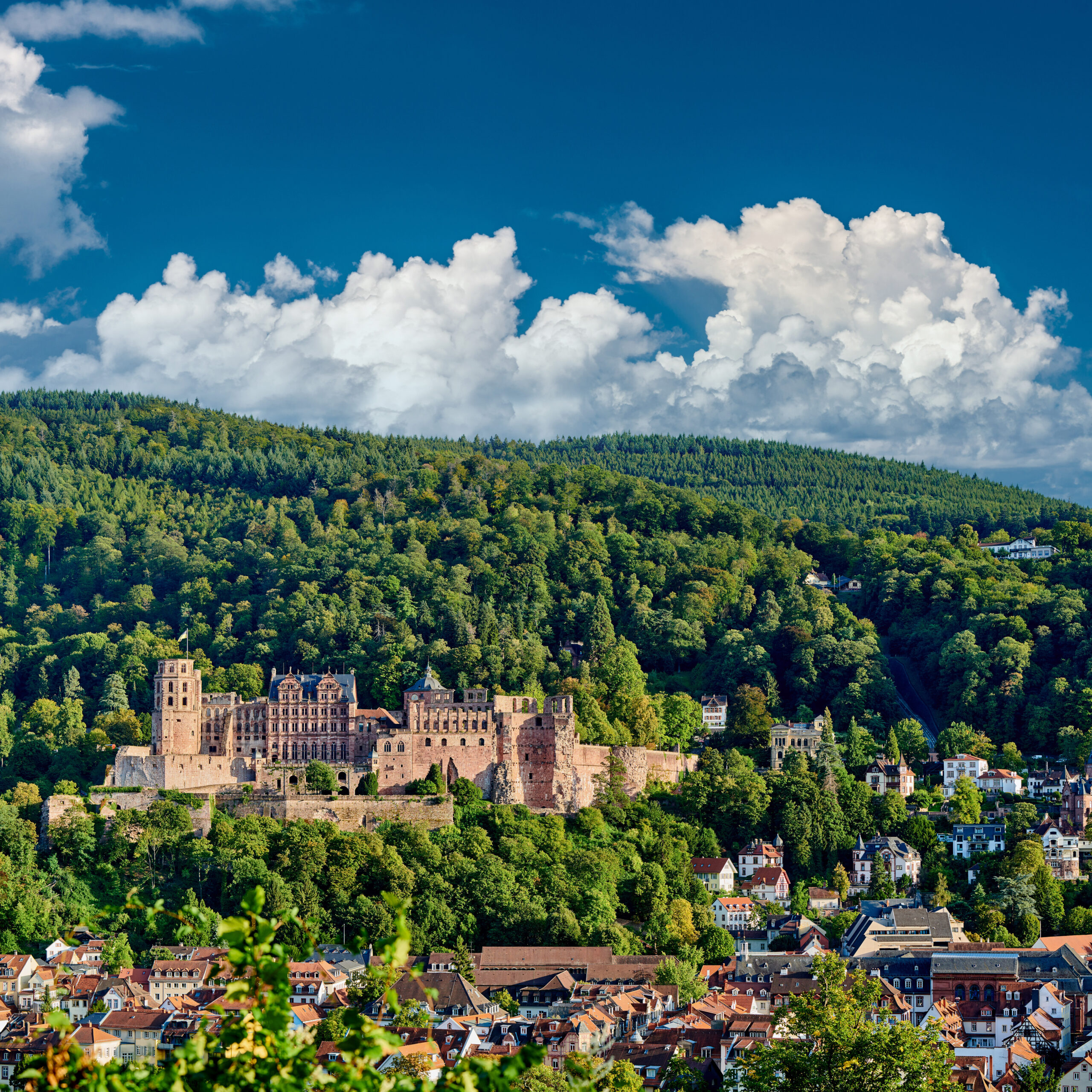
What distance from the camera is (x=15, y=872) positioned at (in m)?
73.2

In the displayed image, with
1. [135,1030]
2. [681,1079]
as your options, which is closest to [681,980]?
[681,1079]

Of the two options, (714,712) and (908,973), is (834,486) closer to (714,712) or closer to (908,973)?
(714,712)

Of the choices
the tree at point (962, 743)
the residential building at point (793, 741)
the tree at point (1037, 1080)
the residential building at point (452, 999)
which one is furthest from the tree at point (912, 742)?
→ the tree at point (1037, 1080)

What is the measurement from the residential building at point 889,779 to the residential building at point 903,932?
46.6 ft

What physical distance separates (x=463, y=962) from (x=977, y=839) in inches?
1251

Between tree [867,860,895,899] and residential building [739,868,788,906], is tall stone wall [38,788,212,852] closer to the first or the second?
residential building [739,868,788,906]

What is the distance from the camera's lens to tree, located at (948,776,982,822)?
297 feet

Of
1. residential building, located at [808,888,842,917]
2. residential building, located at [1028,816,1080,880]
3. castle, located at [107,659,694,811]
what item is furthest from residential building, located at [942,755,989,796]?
castle, located at [107,659,694,811]

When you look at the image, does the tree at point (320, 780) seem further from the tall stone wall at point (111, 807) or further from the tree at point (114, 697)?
the tree at point (114, 697)

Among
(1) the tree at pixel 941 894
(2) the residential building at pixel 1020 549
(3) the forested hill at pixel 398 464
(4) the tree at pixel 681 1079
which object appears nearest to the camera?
(4) the tree at pixel 681 1079

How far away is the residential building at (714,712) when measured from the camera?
103 m

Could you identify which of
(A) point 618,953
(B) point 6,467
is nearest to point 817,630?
(A) point 618,953

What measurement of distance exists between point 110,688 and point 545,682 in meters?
25.6

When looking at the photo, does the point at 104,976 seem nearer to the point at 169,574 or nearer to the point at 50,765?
the point at 50,765
